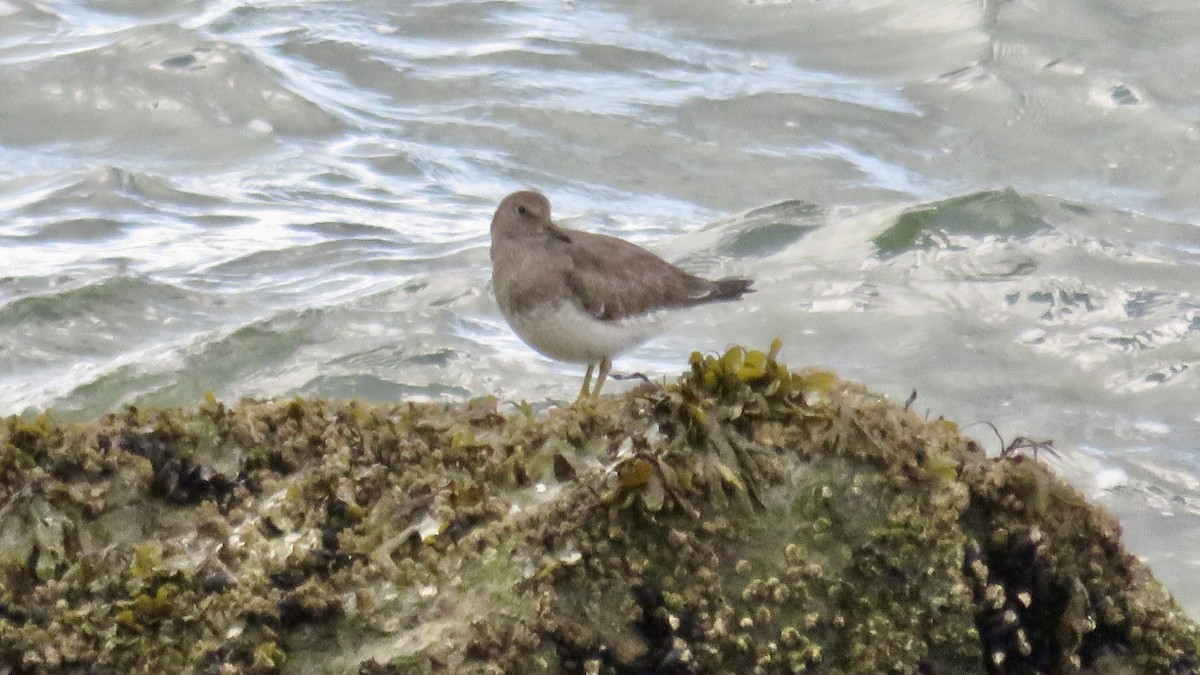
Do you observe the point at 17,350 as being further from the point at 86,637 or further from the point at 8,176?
the point at 86,637

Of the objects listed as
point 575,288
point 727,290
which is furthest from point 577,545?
point 727,290

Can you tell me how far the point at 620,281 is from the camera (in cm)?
586

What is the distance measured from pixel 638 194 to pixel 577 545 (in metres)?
8.70

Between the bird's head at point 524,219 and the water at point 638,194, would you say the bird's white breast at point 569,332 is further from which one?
the water at point 638,194

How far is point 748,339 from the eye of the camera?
9.04 meters

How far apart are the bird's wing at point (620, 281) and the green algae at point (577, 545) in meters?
2.00

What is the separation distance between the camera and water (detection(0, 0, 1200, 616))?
8.48 m

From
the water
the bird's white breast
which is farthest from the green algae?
the water

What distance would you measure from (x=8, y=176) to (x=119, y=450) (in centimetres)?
897

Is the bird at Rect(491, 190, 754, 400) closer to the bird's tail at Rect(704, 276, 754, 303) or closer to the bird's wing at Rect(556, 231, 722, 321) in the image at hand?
the bird's wing at Rect(556, 231, 722, 321)

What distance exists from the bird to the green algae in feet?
6.10

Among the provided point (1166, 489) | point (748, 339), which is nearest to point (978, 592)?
point (1166, 489)

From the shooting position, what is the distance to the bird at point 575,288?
5586 millimetres

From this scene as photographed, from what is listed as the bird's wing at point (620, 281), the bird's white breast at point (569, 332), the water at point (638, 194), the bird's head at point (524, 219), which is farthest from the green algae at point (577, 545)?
the water at point (638, 194)
